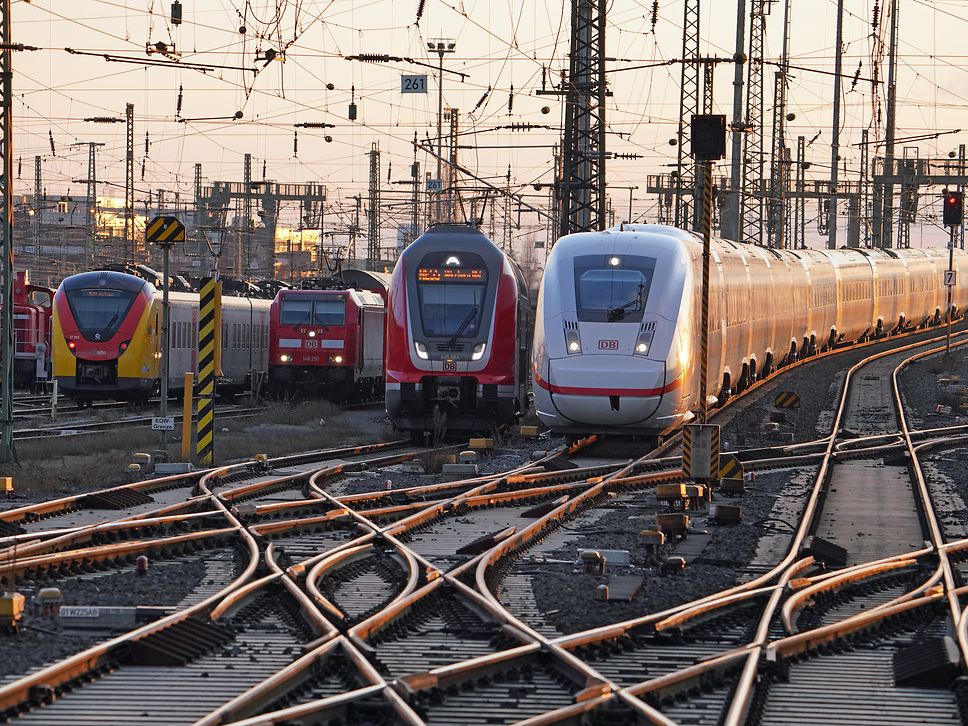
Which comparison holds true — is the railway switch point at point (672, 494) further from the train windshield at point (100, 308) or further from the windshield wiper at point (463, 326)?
the train windshield at point (100, 308)

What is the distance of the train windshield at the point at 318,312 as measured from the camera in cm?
3741

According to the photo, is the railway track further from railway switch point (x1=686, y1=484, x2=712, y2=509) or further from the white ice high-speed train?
the white ice high-speed train

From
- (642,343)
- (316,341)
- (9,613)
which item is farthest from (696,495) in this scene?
(316,341)

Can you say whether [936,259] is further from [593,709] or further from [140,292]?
[593,709]

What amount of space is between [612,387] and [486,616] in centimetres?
1151

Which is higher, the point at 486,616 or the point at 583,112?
the point at 583,112

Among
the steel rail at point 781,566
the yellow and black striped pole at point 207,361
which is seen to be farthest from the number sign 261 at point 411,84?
the yellow and black striped pole at point 207,361

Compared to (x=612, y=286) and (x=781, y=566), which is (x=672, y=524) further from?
(x=612, y=286)

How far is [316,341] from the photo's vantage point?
37344mm

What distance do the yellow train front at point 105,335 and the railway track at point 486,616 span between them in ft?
56.4

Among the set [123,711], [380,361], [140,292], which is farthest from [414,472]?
[380,361]

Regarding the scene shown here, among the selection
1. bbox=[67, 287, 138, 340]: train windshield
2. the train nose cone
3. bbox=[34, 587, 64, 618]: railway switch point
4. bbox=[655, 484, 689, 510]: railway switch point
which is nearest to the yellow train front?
bbox=[67, 287, 138, 340]: train windshield

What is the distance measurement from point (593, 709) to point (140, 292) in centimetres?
2882

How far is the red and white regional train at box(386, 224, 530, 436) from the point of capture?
24641mm
